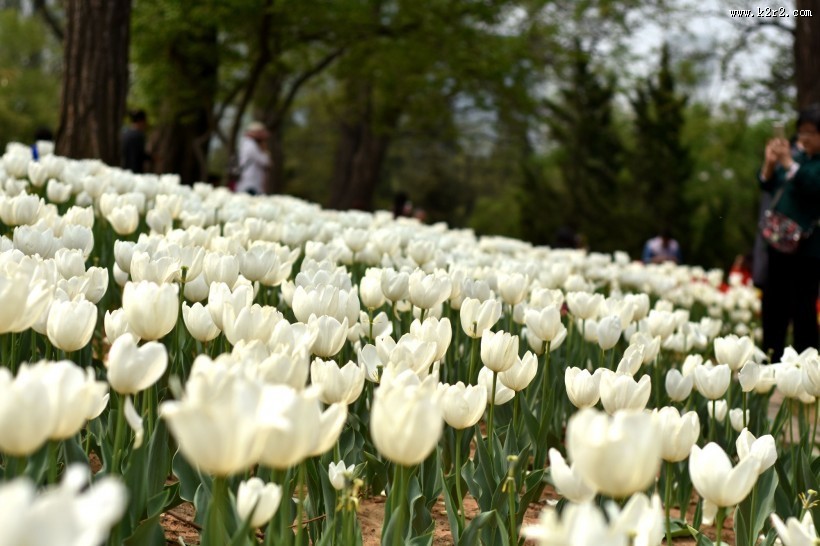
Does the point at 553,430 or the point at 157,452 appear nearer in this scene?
the point at 157,452

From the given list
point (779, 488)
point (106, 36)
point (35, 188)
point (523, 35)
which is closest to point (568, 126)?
point (523, 35)

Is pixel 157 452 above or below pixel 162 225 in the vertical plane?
below

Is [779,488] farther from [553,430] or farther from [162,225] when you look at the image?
[162,225]

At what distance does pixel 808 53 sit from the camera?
10.8 meters

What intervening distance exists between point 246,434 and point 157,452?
3.15 feet

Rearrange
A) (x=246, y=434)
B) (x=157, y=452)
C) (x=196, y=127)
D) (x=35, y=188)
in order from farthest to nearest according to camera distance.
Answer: (x=196, y=127) < (x=35, y=188) < (x=157, y=452) < (x=246, y=434)

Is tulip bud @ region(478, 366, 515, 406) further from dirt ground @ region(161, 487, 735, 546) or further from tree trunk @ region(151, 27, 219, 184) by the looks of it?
tree trunk @ region(151, 27, 219, 184)

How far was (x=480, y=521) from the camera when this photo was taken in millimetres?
1832

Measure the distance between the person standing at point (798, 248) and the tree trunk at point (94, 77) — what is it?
557 cm

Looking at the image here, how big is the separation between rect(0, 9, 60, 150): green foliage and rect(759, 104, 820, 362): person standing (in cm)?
3516

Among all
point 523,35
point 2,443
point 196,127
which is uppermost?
point 523,35

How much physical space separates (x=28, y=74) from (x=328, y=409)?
41733mm

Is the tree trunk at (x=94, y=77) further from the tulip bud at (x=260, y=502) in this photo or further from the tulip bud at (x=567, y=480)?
the tulip bud at (x=567, y=480)

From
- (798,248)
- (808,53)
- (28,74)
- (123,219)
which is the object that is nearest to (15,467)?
(123,219)
